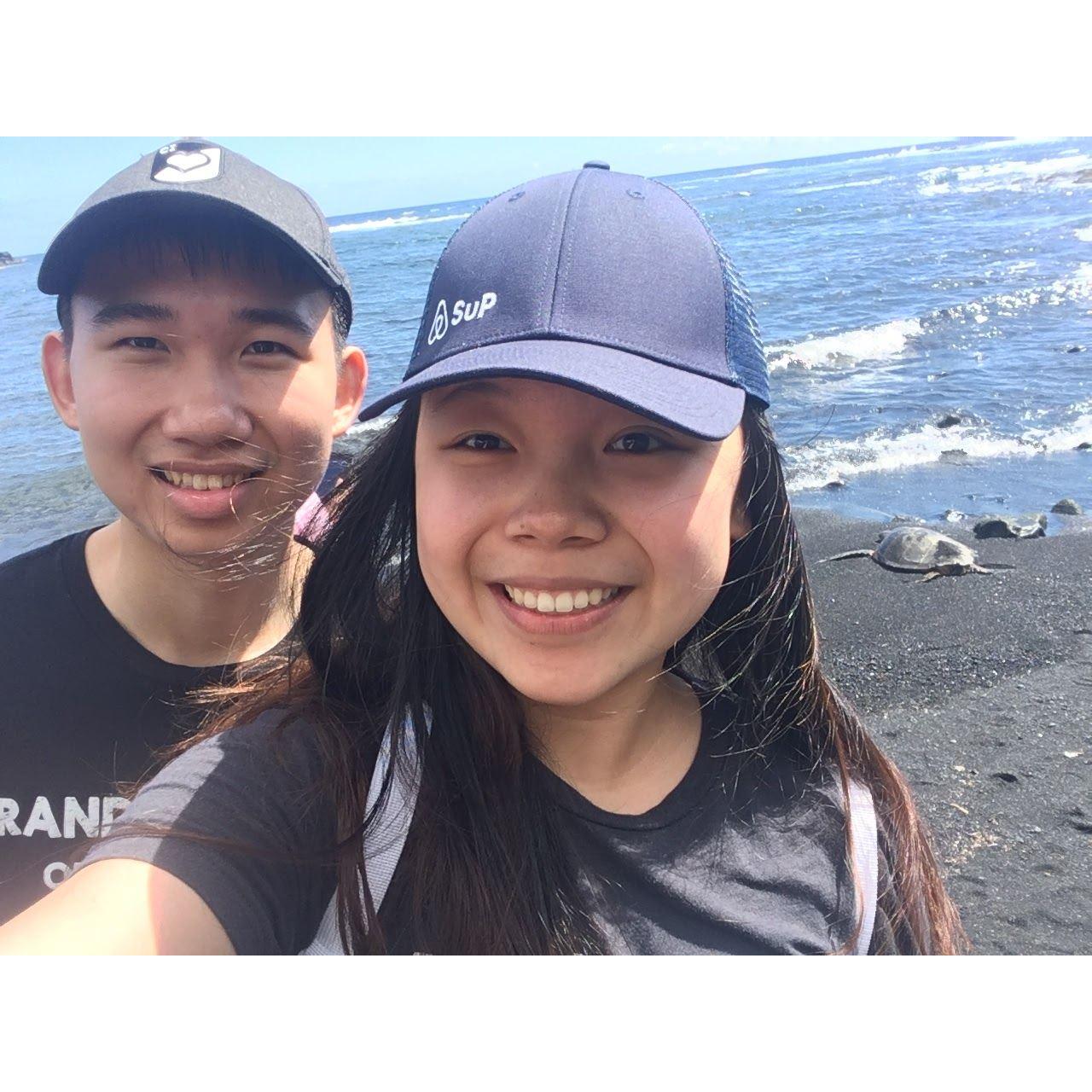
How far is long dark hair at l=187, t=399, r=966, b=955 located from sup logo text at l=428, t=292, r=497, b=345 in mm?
123

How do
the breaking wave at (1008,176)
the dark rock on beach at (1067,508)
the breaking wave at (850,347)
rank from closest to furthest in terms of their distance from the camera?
the breaking wave at (1008,176), the breaking wave at (850,347), the dark rock on beach at (1067,508)

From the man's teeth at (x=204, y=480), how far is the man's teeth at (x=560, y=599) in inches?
23.1

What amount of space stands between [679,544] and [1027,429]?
3.11 m

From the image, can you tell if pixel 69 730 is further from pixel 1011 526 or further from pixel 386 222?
pixel 1011 526

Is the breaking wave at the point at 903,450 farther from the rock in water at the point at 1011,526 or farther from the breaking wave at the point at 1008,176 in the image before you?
the breaking wave at the point at 1008,176

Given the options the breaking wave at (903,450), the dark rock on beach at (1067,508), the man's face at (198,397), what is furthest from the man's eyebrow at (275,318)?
the dark rock on beach at (1067,508)

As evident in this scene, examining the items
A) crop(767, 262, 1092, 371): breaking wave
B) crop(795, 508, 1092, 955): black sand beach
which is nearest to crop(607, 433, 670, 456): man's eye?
crop(795, 508, 1092, 955): black sand beach

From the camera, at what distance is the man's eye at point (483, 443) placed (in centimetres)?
89

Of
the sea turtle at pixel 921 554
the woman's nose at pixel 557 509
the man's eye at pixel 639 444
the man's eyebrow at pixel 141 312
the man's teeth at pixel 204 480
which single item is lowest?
the sea turtle at pixel 921 554

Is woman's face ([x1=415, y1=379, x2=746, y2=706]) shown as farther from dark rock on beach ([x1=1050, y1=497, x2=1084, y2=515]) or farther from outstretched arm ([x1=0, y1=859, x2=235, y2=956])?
dark rock on beach ([x1=1050, y1=497, x2=1084, y2=515])

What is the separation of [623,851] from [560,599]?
0.33 meters

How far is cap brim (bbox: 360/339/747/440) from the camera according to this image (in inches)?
31.5
